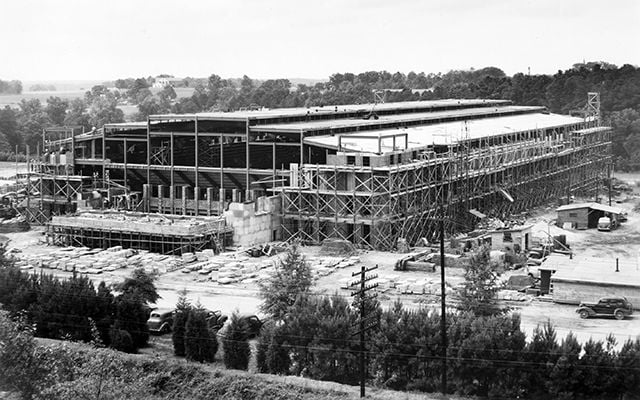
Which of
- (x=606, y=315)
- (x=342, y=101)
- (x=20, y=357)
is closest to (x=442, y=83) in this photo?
(x=342, y=101)

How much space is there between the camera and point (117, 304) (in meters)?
25.1

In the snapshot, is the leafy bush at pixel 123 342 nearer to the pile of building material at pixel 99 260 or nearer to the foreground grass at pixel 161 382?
the foreground grass at pixel 161 382

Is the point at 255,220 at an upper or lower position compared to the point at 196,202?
lower

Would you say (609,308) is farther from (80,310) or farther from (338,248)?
(80,310)

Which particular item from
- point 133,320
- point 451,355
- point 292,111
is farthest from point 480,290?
point 292,111

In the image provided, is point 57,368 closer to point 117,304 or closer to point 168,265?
point 117,304

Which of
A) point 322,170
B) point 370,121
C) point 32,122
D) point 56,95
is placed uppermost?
point 56,95

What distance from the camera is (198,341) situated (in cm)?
2370

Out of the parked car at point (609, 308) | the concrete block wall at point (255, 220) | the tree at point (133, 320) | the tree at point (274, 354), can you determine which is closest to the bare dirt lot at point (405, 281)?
the parked car at point (609, 308)

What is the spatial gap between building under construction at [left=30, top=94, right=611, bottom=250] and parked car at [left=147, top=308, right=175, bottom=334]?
12.9 m

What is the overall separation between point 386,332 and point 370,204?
Answer: 16139 millimetres

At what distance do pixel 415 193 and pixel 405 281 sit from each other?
8.98 m

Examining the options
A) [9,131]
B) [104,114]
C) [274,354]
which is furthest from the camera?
[104,114]

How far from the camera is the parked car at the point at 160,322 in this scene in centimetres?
2597
